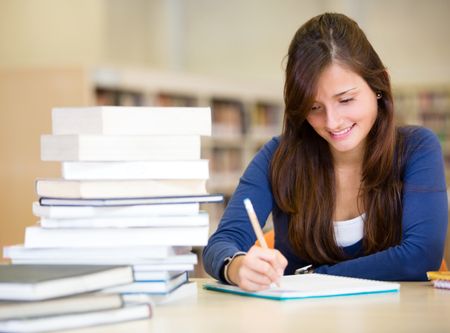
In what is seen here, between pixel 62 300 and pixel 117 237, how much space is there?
0.18m

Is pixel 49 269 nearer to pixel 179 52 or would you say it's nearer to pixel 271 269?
pixel 271 269

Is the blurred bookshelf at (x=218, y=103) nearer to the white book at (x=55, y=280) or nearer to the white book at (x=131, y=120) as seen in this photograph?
the white book at (x=131, y=120)

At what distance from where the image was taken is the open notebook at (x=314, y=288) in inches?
56.9

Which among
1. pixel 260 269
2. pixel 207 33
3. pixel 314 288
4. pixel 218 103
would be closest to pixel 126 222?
pixel 260 269

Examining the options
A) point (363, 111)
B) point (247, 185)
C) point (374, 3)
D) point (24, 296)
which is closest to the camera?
point (24, 296)

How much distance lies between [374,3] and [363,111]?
23.4 ft

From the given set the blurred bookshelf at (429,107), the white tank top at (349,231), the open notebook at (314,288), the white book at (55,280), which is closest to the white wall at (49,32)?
the blurred bookshelf at (429,107)

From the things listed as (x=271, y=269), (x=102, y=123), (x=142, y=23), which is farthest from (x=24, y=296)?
(x=142, y=23)

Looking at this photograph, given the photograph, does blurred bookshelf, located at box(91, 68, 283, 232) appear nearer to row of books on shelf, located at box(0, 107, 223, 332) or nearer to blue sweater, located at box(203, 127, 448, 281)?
blue sweater, located at box(203, 127, 448, 281)

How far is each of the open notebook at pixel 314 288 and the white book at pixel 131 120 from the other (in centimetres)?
30

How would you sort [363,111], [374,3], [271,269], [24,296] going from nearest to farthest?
[24,296] → [271,269] → [363,111] → [374,3]

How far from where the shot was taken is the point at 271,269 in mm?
1448

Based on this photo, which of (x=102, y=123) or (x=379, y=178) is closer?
(x=102, y=123)

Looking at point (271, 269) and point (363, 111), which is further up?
point (363, 111)
